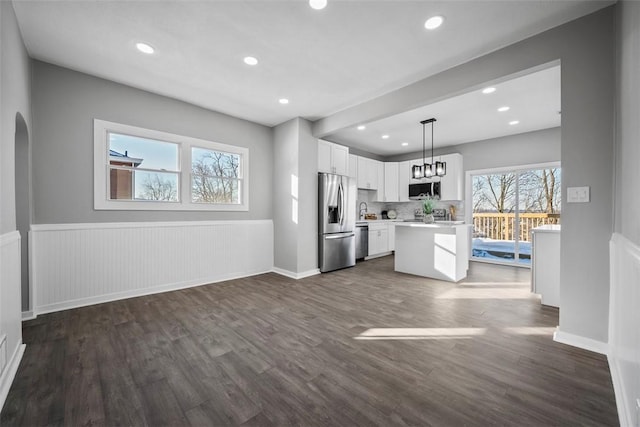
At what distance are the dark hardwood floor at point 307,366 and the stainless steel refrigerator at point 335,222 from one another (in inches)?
63.3

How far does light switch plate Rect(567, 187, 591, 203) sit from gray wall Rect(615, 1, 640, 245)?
0.20 m

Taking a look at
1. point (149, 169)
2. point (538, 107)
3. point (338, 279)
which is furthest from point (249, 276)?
point (538, 107)

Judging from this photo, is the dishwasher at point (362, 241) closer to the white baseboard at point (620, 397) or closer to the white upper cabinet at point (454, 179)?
the white upper cabinet at point (454, 179)

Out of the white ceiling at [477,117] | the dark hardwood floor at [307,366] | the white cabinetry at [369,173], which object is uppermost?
the white ceiling at [477,117]

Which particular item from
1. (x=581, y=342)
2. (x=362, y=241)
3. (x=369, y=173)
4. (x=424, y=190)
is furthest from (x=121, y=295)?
(x=424, y=190)

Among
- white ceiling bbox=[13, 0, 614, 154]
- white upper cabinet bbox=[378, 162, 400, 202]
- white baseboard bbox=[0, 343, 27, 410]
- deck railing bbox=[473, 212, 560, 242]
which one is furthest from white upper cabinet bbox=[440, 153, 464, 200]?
white baseboard bbox=[0, 343, 27, 410]

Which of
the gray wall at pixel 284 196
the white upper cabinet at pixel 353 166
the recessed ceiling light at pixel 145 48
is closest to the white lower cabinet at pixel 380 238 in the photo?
the white upper cabinet at pixel 353 166

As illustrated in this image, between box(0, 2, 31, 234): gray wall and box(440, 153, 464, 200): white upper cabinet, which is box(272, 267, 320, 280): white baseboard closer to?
box(0, 2, 31, 234): gray wall

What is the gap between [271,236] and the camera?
15.9ft

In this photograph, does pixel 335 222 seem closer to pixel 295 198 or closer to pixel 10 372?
Answer: pixel 295 198

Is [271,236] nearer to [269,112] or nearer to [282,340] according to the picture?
[269,112]

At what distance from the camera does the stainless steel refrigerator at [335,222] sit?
4.68 m

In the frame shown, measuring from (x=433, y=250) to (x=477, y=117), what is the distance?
236 cm

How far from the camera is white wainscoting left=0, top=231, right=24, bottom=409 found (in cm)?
157
